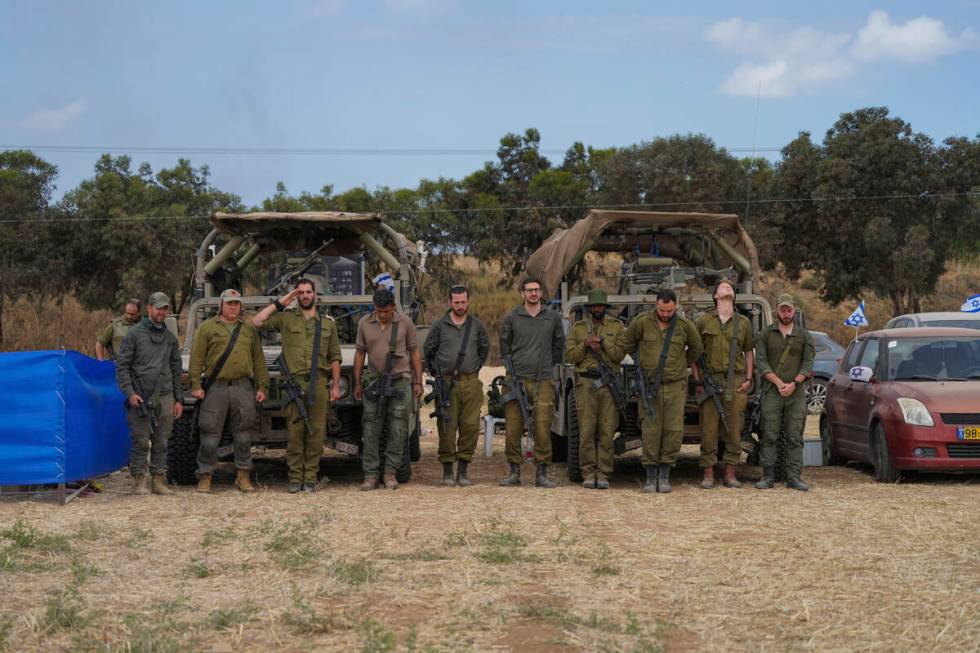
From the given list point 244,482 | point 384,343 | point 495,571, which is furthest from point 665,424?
point 495,571

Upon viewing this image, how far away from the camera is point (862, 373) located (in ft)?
38.5

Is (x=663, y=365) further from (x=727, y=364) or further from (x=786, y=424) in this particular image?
(x=786, y=424)

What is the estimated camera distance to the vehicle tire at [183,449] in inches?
436

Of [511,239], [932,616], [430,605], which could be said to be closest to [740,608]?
[932,616]

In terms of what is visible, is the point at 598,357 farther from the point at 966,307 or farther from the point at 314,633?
the point at 966,307

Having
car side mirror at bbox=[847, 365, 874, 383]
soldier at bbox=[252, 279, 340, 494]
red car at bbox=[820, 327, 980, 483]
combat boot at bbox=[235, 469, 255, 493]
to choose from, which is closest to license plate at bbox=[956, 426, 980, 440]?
red car at bbox=[820, 327, 980, 483]

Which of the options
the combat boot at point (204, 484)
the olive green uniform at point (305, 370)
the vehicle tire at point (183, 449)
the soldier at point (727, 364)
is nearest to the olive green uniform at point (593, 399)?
the soldier at point (727, 364)

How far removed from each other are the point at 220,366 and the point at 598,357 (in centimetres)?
330

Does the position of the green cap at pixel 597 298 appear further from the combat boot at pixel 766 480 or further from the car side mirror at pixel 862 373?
the car side mirror at pixel 862 373

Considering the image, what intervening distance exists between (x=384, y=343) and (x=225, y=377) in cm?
140

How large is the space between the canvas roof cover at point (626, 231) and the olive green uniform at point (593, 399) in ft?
4.78

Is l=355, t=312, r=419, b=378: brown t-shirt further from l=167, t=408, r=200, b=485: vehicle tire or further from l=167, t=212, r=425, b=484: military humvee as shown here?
l=167, t=408, r=200, b=485: vehicle tire

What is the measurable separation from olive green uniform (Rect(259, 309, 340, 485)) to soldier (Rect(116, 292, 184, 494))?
0.87 metres

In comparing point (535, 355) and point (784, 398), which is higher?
point (535, 355)
